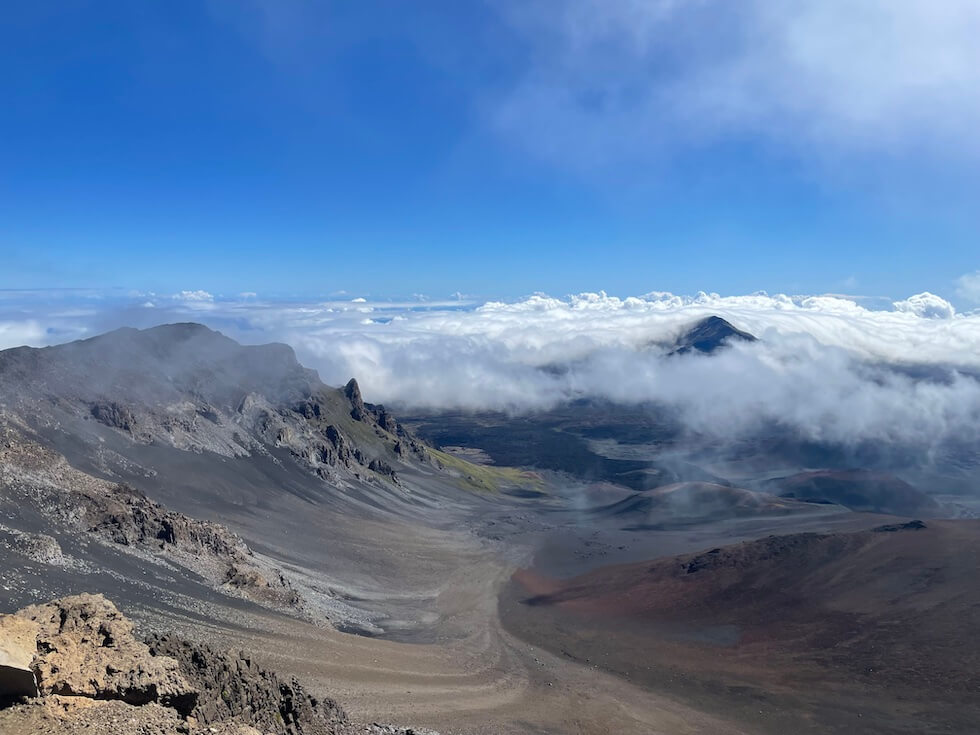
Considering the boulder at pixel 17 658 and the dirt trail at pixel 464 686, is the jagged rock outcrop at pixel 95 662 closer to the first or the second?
the boulder at pixel 17 658

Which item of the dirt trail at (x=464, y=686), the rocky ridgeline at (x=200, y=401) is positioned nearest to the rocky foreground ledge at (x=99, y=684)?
the dirt trail at (x=464, y=686)

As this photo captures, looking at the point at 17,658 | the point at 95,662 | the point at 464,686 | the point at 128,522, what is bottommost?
the point at 464,686

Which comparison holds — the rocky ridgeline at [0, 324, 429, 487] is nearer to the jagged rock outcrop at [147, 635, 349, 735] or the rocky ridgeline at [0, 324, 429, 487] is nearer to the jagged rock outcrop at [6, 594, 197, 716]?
the jagged rock outcrop at [147, 635, 349, 735]

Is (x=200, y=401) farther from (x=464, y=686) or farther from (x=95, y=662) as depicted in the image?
(x=95, y=662)

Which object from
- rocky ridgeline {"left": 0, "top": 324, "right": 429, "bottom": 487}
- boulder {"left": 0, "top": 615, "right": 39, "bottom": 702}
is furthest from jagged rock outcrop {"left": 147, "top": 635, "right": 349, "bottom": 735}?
rocky ridgeline {"left": 0, "top": 324, "right": 429, "bottom": 487}

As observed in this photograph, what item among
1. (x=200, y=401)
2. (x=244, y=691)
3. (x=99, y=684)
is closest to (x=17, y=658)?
(x=99, y=684)

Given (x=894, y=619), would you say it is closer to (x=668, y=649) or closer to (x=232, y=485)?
(x=668, y=649)

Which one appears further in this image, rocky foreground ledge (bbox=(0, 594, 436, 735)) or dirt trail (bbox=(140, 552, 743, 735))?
dirt trail (bbox=(140, 552, 743, 735))
